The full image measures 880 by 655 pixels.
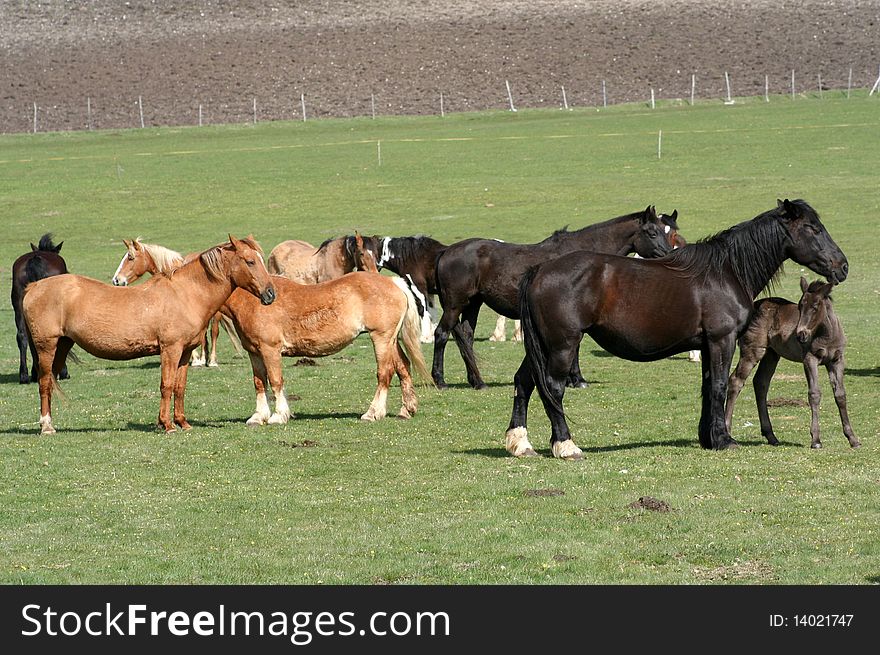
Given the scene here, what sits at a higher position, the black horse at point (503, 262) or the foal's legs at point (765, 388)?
the black horse at point (503, 262)

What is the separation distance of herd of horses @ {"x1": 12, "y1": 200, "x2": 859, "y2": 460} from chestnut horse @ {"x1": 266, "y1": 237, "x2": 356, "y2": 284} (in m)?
2.65

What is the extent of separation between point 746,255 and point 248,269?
17.0 feet

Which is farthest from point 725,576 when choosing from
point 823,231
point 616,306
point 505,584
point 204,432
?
point 204,432

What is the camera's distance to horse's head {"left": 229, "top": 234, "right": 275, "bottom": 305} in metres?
13.8

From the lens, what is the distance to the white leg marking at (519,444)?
12.1 m

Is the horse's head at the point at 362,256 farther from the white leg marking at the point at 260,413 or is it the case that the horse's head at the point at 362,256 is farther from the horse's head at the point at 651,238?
the white leg marking at the point at 260,413

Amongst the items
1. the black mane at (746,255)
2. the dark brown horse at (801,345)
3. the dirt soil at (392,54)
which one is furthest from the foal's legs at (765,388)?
the dirt soil at (392,54)

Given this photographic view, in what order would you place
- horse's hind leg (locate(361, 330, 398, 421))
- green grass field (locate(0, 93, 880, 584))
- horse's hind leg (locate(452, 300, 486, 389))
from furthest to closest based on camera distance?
horse's hind leg (locate(452, 300, 486, 389)), horse's hind leg (locate(361, 330, 398, 421)), green grass field (locate(0, 93, 880, 584))

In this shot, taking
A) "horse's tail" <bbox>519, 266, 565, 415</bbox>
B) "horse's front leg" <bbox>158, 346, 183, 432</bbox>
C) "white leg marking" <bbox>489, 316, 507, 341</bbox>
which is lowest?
"white leg marking" <bbox>489, 316, 507, 341</bbox>

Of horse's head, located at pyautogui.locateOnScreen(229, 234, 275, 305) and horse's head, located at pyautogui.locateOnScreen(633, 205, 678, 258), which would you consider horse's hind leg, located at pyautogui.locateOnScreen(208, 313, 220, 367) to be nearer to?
horse's head, located at pyautogui.locateOnScreen(229, 234, 275, 305)

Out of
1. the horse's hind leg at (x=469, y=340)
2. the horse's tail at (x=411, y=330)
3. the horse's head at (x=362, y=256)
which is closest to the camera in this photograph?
the horse's tail at (x=411, y=330)

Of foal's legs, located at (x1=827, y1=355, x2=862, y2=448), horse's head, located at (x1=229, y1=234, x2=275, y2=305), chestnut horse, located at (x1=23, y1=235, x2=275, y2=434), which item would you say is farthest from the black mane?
chestnut horse, located at (x1=23, y1=235, x2=275, y2=434)

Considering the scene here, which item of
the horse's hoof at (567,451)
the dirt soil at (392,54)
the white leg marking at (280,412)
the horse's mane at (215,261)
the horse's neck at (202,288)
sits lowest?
the white leg marking at (280,412)

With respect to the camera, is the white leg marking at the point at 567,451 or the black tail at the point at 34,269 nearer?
the white leg marking at the point at 567,451
